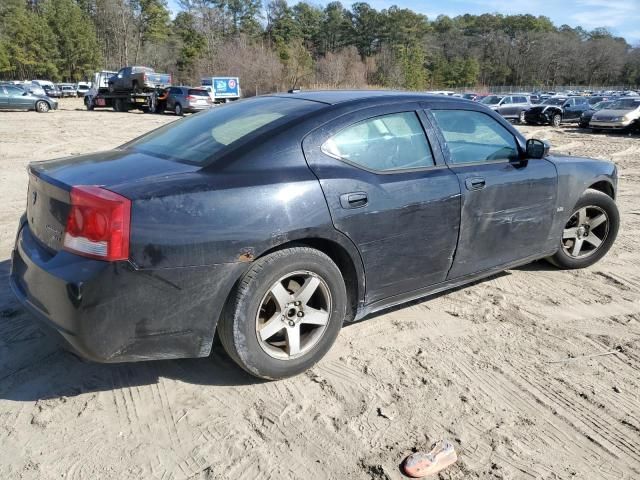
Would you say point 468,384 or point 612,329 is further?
point 612,329

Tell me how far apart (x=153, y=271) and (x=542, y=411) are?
2062mm

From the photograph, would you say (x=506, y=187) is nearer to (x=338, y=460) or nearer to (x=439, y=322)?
(x=439, y=322)

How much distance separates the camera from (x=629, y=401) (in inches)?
→ 109

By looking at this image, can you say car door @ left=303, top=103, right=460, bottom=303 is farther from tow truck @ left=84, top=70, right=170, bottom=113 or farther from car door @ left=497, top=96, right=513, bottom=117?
tow truck @ left=84, top=70, right=170, bottom=113

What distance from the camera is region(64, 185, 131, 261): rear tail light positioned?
7.57ft

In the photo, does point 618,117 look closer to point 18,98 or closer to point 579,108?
point 579,108

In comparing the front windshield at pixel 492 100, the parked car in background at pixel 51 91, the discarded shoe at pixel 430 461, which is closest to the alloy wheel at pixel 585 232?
the discarded shoe at pixel 430 461

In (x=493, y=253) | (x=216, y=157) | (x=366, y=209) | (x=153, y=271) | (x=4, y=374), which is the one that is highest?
(x=216, y=157)

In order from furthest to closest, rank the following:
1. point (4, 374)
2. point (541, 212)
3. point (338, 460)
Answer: point (541, 212)
point (4, 374)
point (338, 460)

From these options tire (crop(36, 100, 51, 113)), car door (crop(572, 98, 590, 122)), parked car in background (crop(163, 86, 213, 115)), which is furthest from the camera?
parked car in background (crop(163, 86, 213, 115))

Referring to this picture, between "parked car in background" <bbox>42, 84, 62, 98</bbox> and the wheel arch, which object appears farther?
"parked car in background" <bbox>42, 84, 62, 98</bbox>

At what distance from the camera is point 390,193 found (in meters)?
3.09

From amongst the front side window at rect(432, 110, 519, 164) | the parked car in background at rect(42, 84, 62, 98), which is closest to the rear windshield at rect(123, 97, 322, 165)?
the front side window at rect(432, 110, 519, 164)

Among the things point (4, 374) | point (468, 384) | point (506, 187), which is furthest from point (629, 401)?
point (4, 374)
